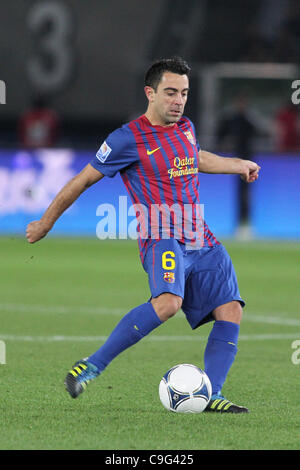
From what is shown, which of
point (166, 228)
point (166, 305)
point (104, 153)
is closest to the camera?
point (166, 305)

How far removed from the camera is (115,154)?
19.5ft

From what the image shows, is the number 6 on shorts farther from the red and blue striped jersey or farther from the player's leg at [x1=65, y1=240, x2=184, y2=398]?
the red and blue striped jersey

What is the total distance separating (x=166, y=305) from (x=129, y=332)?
252 millimetres

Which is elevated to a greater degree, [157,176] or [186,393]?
[157,176]

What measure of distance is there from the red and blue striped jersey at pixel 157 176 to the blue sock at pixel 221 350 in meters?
0.50

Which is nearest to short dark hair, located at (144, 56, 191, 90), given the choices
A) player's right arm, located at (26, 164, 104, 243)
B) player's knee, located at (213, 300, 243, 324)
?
player's right arm, located at (26, 164, 104, 243)

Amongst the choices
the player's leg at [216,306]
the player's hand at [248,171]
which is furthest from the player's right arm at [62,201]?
the player's hand at [248,171]

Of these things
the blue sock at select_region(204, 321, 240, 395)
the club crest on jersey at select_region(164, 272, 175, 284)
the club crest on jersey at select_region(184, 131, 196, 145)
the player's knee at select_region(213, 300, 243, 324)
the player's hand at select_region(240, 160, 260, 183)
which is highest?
the club crest on jersey at select_region(184, 131, 196, 145)

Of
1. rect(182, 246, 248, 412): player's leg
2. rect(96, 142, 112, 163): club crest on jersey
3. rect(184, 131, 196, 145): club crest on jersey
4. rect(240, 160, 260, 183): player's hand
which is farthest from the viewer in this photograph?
rect(240, 160, 260, 183): player's hand

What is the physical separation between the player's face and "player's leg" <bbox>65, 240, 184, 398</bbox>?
0.75 metres

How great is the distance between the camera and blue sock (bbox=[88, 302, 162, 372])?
5848 mm

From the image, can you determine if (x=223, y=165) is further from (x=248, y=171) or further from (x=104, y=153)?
(x=104, y=153)

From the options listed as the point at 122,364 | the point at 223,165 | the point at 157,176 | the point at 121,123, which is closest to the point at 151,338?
the point at 122,364
